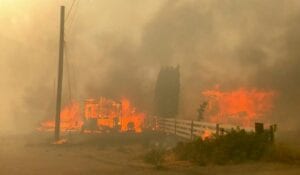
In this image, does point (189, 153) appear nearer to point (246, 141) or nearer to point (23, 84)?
point (246, 141)

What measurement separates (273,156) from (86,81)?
3697cm

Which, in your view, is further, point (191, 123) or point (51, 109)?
point (51, 109)

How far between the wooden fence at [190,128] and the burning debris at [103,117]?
11.8ft

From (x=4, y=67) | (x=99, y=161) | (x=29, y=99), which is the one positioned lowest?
(x=99, y=161)

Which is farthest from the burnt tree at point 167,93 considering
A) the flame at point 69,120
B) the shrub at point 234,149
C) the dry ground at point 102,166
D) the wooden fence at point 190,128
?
the shrub at point 234,149

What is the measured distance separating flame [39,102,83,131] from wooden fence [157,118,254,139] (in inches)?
286

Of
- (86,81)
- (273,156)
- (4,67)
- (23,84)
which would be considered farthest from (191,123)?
(4,67)

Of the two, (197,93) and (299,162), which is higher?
(197,93)

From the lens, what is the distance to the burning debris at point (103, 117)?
3959 centimetres

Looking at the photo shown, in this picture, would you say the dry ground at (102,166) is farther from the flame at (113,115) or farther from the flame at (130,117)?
the flame at (130,117)

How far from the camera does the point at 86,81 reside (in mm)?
50594

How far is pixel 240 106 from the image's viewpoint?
4194 centimetres

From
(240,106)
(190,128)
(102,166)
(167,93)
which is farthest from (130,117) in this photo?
(102,166)

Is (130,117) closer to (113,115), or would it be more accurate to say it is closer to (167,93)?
(113,115)
